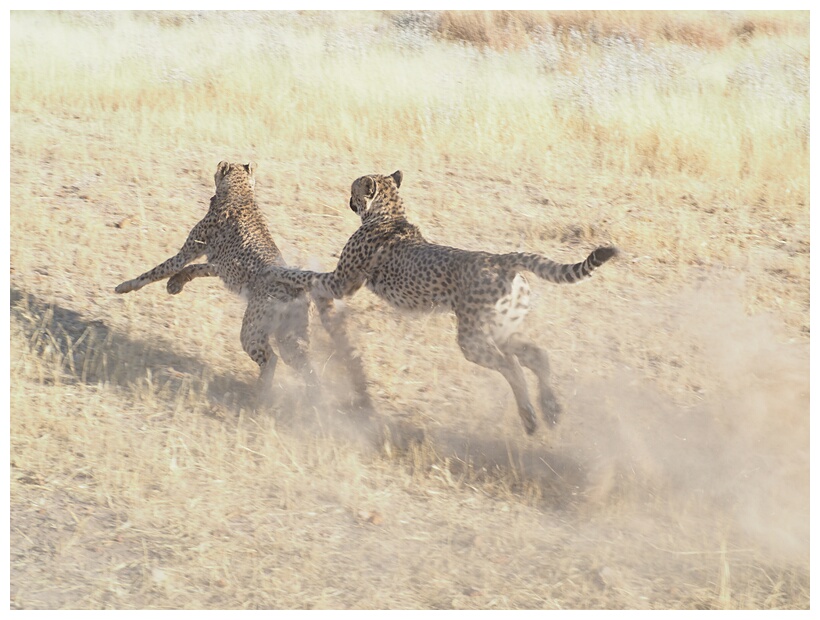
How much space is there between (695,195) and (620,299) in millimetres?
2545

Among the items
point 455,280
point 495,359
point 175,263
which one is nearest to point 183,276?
point 175,263

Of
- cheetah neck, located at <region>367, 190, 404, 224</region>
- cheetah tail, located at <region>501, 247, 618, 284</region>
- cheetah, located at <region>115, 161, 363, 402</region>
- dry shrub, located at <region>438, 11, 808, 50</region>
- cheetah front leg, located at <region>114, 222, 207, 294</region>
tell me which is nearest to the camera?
cheetah tail, located at <region>501, 247, 618, 284</region>

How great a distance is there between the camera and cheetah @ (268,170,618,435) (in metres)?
5.46

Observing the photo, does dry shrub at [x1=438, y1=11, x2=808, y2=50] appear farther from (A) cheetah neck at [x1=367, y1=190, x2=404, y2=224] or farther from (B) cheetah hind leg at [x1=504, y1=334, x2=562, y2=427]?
(B) cheetah hind leg at [x1=504, y1=334, x2=562, y2=427]

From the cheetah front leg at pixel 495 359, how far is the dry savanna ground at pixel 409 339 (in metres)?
0.24

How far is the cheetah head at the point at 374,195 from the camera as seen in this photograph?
6254mm

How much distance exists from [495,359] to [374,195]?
1441 millimetres

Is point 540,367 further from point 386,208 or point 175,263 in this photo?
point 175,263

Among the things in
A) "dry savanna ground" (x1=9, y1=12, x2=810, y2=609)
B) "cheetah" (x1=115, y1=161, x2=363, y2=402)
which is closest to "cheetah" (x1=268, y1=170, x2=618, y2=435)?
"cheetah" (x1=115, y1=161, x2=363, y2=402)

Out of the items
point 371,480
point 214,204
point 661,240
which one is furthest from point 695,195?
point 371,480

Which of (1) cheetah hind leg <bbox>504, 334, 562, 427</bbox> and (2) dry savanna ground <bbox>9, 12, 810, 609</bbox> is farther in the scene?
(1) cheetah hind leg <bbox>504, 334, 562, 427</bbox>

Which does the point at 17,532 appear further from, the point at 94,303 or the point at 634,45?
the point at 634,45

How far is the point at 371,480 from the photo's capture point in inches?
205

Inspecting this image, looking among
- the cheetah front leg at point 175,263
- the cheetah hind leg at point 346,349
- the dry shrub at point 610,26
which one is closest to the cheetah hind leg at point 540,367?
the cheetah hind leg at point 346,349
